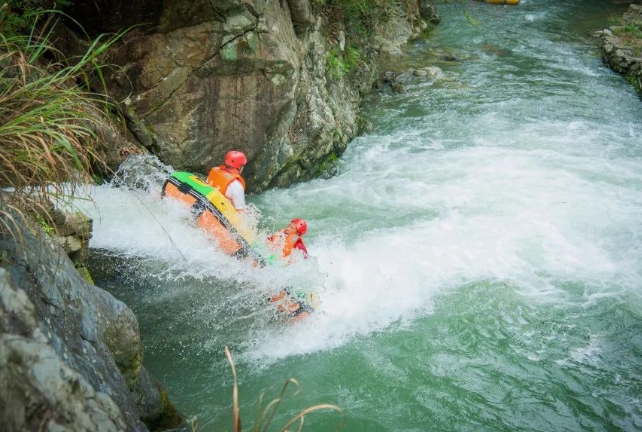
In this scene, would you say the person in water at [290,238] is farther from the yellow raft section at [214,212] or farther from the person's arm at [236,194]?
the person's arm at [236,194]

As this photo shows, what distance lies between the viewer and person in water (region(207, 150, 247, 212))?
20.3 feet

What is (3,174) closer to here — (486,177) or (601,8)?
(486,177)

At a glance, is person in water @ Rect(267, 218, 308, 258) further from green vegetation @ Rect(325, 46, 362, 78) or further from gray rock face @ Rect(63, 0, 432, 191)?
green vegetation @ Rect(325, 46, 362, 78)

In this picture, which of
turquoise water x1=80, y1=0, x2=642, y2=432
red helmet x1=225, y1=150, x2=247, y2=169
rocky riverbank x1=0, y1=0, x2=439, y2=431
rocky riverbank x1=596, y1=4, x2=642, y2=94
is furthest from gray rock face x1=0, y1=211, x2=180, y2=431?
rocky riverbank x1=596, y1=4, x2=642, y2=94

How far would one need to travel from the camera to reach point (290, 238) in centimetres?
591

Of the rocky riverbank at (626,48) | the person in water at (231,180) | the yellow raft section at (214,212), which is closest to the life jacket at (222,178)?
the person in water at (231,180)

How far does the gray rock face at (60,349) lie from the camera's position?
6.32 ft

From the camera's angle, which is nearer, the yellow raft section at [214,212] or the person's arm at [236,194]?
the yellow raft section at [214,212]

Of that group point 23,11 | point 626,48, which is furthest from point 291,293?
point 626,48

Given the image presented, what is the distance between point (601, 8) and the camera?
66.7ft

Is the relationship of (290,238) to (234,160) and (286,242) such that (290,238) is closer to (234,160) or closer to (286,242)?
(286,242)

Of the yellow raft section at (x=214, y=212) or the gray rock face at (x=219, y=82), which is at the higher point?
the gray rock face at (x=219, y=82)

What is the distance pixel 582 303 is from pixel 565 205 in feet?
7.72

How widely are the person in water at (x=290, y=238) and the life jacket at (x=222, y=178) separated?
84 centimetres
